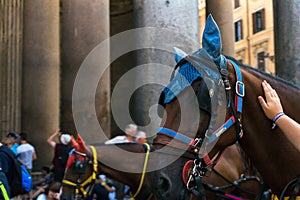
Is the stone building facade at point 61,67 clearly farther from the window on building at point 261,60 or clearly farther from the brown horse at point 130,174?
the window on building at point 261,60

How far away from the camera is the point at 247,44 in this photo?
138ft

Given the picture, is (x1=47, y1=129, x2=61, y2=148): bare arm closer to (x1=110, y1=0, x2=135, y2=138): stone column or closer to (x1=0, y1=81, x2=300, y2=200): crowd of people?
(x1=0, y1=81, x2=300, y2=200): crowd of people

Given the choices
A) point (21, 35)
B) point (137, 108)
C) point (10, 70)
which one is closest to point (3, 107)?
point (10, 70)

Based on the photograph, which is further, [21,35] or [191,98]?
[21,35]

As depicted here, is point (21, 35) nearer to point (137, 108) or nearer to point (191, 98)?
point (137, 108)

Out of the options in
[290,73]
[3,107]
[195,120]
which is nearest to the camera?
[195,120]

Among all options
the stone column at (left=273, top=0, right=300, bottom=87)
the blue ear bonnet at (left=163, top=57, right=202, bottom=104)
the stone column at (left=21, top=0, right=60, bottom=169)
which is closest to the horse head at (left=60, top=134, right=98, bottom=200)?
the blue ear bonnet at (left=163, top=57, right=202, bottom=104)

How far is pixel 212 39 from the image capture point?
365cm

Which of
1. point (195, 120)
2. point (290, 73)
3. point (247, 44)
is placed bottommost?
point (195, 120)

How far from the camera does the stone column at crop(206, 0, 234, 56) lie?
625 inches

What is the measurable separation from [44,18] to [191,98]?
32.8ft

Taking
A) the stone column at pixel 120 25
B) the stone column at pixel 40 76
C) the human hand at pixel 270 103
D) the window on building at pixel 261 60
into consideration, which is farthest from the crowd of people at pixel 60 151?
the window on building at pixel 261 60

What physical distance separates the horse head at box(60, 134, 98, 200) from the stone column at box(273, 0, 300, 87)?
4.57 m

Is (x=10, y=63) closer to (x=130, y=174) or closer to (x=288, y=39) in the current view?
(x=288, y=39)
